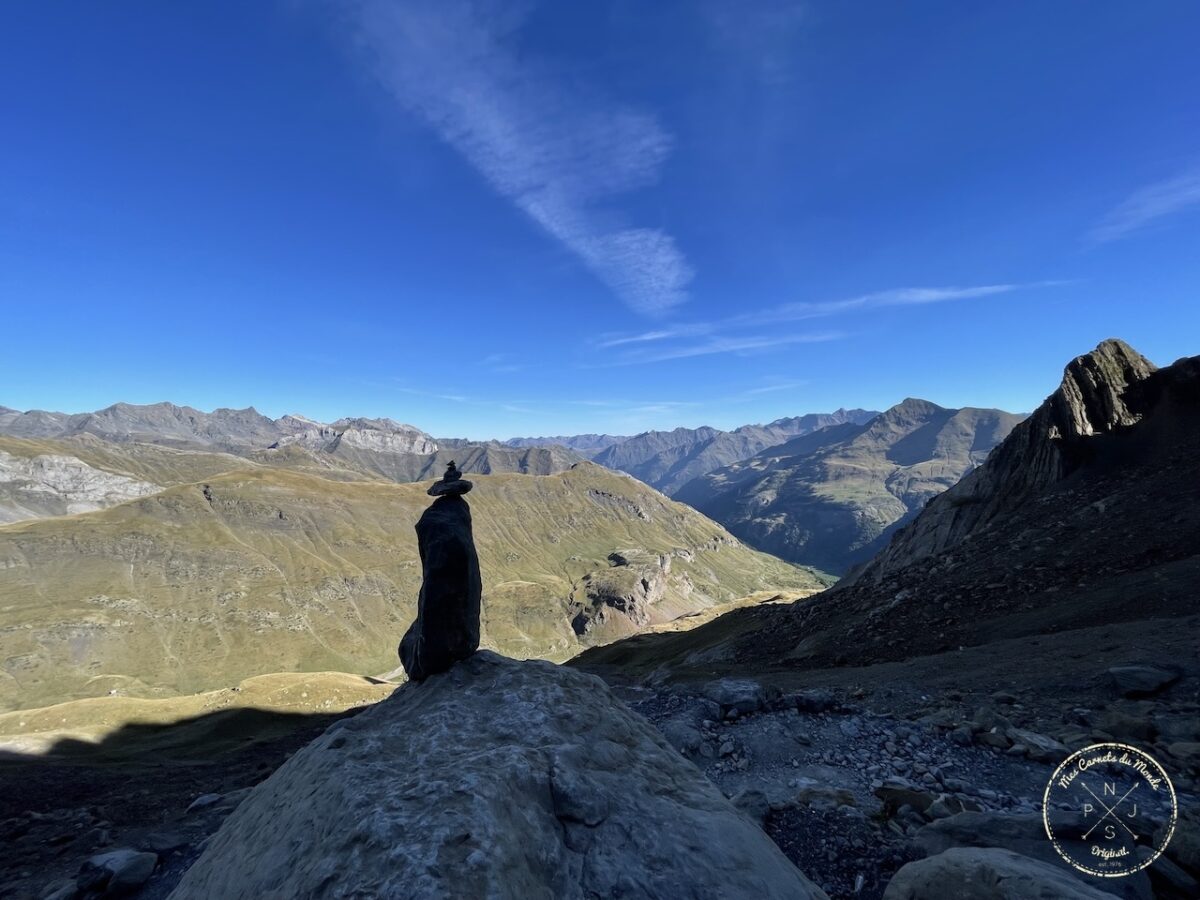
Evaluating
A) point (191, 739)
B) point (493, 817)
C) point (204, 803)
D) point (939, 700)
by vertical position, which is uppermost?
point (493, 817)

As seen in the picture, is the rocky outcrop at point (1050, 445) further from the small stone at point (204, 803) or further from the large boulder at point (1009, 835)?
the small stone at point (204, 803)

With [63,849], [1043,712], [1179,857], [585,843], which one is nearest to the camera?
[585,843]

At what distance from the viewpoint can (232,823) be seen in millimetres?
11258

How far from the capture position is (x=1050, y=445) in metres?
52.8

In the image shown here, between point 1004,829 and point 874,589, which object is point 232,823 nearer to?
point 1004,829

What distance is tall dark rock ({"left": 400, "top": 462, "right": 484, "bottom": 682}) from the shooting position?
42.5 ft

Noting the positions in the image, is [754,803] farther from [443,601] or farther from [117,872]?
[117,872]

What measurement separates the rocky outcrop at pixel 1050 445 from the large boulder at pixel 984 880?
49055mm

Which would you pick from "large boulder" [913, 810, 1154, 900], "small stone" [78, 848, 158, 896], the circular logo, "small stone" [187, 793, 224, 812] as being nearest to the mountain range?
the circular logo

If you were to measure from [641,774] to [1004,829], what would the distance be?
7379mm

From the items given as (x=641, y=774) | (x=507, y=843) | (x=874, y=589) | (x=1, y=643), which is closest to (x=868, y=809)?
(x=641, y=774)

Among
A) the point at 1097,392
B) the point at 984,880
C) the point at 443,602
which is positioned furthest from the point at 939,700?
the point at 1097,392

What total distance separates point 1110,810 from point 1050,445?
54.7 metres

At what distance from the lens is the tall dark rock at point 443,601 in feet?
42.5
